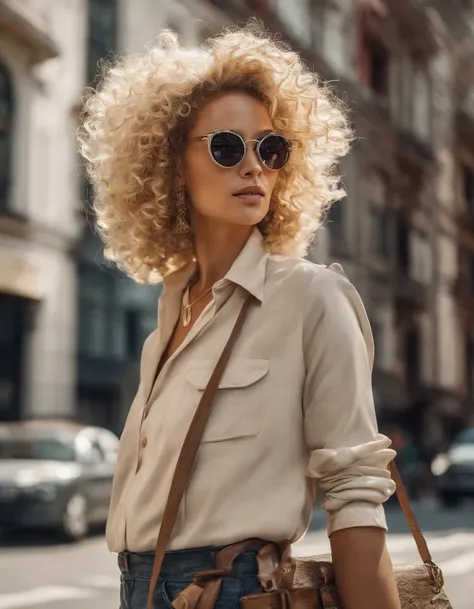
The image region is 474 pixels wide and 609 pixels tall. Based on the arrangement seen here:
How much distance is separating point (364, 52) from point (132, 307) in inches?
632

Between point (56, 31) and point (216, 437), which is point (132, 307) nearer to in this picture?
point (56, 31)

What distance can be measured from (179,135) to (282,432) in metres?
0.76

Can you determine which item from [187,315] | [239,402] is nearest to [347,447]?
[239,402]

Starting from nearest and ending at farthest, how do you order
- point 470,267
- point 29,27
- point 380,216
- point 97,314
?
point 29,27 → point 97,314 → point 380,216 → point 470,267

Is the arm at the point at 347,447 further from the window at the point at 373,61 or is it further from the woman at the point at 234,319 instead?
the window at the point at 373,61

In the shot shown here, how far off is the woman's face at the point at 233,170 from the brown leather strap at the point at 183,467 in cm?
40

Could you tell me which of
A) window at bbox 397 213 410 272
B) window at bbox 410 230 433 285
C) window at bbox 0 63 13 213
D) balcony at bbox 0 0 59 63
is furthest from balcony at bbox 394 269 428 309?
window at bbox 0 63 13 213

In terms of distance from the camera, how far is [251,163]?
A: 232 cm

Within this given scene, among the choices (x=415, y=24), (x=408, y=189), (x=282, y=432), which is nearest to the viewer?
(x=282, y=432)

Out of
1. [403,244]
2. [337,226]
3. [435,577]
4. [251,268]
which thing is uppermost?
[251,268]

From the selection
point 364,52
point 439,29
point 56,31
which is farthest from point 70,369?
point 439,29

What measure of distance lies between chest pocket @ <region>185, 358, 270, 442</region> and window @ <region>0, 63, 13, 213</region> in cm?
1962

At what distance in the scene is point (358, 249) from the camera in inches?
1350

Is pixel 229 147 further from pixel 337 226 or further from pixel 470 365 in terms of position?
pixel 470 365
